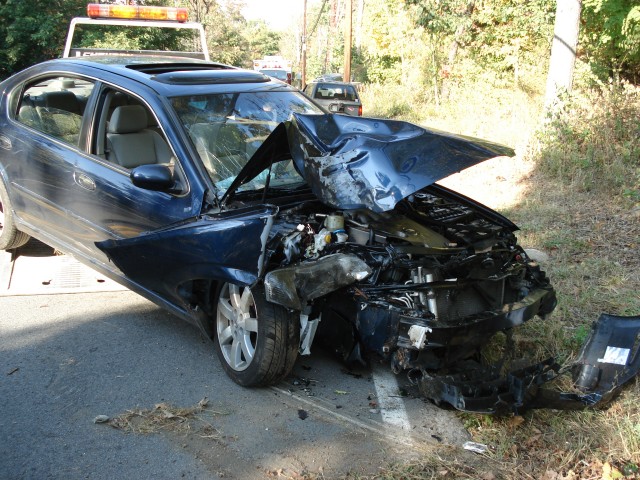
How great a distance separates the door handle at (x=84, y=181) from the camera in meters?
4.71

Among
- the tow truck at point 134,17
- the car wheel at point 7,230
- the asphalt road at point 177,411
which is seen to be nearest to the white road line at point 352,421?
the asphalt road at point 177,411

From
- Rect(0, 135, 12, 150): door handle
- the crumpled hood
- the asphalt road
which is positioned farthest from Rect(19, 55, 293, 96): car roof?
the asphalt road

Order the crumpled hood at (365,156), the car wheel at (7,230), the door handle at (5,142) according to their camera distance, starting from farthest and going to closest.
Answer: the car wheel at (7,230) → the door handle at (5,142) → the crumpled hood at (365,156)

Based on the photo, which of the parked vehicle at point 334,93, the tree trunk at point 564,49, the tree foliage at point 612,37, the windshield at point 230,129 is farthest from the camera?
the parked vehicle at point 334,93

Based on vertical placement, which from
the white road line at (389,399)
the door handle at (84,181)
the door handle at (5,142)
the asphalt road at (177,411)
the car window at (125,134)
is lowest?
the asphalt road at (177,411)

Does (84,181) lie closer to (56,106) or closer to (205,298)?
(56,106)

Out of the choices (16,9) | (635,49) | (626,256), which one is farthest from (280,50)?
Result: (626,256)

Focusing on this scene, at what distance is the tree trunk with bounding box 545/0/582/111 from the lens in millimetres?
10055

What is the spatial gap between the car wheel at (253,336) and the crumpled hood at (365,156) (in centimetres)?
72

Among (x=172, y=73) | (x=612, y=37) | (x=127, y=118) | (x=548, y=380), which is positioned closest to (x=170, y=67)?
(x=172, y=73)

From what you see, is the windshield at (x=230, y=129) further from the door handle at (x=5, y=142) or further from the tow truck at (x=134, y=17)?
the tow truck at (x=134, y=17)

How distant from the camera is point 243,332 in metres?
3.94

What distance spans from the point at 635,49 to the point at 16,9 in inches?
820

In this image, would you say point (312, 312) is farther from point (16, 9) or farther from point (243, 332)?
point (16, 9)
